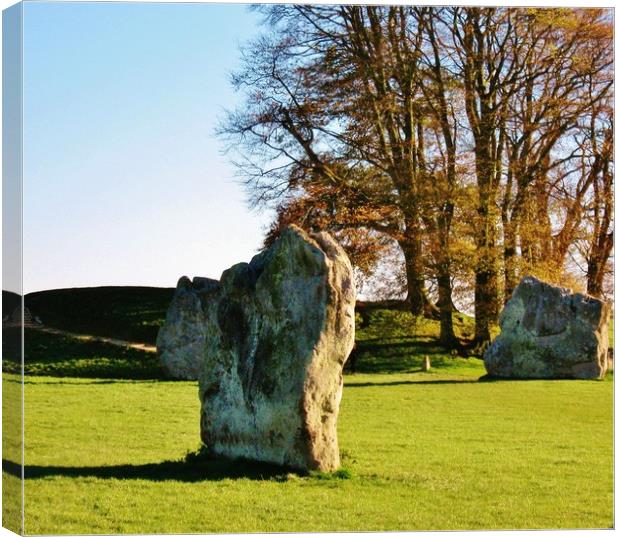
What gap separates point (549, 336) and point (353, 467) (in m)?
10.8

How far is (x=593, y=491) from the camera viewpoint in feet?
35.0

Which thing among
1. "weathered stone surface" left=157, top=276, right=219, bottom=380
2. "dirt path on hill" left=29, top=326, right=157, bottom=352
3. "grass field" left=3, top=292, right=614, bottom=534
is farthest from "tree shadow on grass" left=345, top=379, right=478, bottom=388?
"dirt path on hill" left=29, top=326, right=157, bottom=352

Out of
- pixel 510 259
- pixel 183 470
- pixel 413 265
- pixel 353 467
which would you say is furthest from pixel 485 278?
pixel 183 470

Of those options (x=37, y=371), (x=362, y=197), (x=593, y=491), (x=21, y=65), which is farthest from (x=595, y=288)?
(x=21, y=65)

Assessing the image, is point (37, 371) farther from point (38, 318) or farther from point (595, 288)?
point (595, 288)

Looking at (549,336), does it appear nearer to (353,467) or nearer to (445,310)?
(445,310)

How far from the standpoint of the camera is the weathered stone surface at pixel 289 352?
9.46 m

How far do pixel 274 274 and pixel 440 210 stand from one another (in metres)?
13.1

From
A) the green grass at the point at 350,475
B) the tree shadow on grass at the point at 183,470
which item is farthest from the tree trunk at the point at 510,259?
the tree shadow on grass at the point at 183,470

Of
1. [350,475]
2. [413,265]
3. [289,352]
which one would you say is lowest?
[350,475]

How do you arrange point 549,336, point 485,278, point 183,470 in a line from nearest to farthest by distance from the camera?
1. point 183,470
2. point 549,336
3. point 485,278

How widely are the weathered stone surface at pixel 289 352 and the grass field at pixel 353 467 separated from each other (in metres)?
0.30

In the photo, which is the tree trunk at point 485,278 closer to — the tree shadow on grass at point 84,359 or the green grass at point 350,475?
the green grass at point 350,475

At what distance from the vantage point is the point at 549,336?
793 inches
